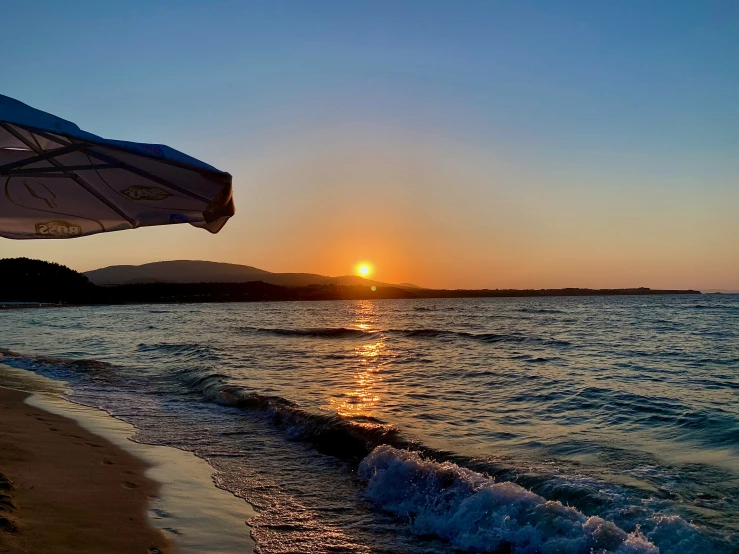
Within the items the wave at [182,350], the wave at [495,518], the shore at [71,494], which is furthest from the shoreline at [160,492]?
the wave at [182,350]

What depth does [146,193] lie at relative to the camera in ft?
16.1

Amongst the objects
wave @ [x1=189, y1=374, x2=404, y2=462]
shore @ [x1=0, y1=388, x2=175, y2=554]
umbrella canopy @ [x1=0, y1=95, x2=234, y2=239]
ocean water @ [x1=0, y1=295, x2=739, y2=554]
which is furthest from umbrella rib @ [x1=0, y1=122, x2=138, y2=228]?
wave @ [x1=189, y1=374, x2=404, y2=462]

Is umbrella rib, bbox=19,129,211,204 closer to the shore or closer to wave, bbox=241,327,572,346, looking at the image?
the shore

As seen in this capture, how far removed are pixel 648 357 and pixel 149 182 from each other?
20.0 metres

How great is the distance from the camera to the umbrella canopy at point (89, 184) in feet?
12.3

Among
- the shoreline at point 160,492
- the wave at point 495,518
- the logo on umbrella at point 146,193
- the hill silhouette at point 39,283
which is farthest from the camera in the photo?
the hill silhouette at point 39,283

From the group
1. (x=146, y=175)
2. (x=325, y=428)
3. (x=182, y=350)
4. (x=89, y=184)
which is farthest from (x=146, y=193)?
(x=182, y=350)

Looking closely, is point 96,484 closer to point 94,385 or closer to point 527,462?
point 527,462

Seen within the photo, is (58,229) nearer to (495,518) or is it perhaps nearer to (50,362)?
(495,518)

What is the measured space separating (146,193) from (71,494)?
10.5 ft

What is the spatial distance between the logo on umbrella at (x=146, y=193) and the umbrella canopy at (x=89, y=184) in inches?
0.4

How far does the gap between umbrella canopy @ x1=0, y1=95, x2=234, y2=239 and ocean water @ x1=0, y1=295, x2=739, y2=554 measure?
305cm

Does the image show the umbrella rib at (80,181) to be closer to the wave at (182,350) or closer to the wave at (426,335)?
the wave at (182,350)

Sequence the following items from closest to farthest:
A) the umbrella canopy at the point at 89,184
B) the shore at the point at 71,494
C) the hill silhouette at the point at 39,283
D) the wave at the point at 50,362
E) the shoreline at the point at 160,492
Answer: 1. the umbrella canopy at the point at 89,184
2. the shore at the point at 71,494
3. the shoreline at the point at 160,492
4. the wave at the point at 50,362
5. the hill silhouette at the point at 39,283
